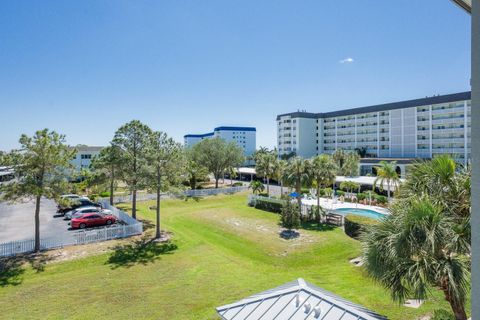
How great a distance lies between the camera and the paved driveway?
72.2 ft

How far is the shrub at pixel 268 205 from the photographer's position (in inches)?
1234

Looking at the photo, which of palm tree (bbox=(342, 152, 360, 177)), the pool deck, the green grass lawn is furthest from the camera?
palm tree (bbox=(342, 152, 360, 177))

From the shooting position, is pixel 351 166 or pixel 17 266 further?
pixel 351 166

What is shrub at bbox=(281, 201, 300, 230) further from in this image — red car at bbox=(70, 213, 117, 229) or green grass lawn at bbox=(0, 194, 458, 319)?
red car at bbox=(70, 213, 117, 229)

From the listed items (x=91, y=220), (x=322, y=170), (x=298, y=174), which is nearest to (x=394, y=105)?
(x=322, y=170)

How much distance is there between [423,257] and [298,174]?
2195 centimetres

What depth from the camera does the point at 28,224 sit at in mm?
25469

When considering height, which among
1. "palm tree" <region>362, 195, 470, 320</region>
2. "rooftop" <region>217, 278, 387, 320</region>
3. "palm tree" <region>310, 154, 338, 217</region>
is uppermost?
"palm tree" <region>310, 154, 338, 217</region>

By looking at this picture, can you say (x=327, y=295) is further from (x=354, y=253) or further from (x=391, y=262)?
(x=354, y=253)

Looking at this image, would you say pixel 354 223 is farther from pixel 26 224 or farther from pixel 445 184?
pixel 26 224

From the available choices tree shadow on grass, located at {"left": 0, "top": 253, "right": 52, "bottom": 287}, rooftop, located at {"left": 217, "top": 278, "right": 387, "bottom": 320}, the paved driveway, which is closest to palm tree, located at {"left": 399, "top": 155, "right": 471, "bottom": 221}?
rooftop, located at {"left": 217, "top": 278, "right": 387, "bottom": 320}

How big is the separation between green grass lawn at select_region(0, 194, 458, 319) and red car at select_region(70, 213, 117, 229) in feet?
17.1

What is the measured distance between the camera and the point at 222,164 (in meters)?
53.1

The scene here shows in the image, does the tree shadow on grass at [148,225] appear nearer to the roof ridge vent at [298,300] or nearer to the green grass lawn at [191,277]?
the green grass lawn at [191,277]
